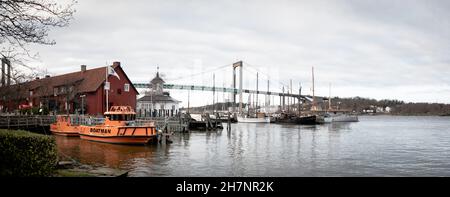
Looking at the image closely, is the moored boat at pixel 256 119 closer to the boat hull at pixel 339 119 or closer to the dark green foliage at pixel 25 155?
the boat hull at pixel 339 119

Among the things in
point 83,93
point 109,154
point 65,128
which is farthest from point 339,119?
point 109,154

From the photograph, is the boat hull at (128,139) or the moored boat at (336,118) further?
the moored boat at (336,118)

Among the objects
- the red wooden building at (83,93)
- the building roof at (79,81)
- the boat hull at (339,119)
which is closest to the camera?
the red wooden building at (83,93)

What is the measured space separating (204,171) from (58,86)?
46.6 m

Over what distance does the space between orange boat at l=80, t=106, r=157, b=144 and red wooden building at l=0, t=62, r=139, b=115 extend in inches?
685

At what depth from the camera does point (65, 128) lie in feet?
137

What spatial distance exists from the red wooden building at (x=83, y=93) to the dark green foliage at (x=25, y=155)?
39858mm

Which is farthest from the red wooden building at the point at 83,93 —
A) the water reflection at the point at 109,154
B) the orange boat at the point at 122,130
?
the water reflection at the point at 109,154

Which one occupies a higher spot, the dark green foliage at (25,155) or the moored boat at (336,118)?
the dark green foliage at (25,155)

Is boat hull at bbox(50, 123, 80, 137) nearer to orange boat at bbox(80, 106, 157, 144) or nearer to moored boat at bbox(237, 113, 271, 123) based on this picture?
orange boat at bbox(80, 106, 157, 144)

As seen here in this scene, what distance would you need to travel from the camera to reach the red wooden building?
171 ft

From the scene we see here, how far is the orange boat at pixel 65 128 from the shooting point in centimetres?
4087

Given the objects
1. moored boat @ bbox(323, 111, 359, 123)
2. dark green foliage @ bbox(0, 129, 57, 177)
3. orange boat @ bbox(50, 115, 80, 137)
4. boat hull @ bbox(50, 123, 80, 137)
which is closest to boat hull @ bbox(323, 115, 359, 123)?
moored boat @ bbox(323, 111, 359, 123)
